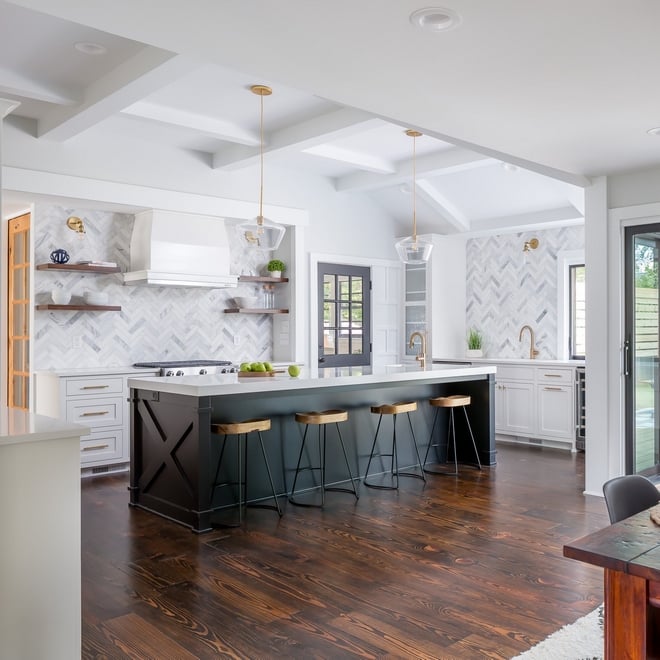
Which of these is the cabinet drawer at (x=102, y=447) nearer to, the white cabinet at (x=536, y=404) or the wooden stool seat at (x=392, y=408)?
the wooden stool seat at (x=392, y=408)

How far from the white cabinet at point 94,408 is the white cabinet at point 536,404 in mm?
3844

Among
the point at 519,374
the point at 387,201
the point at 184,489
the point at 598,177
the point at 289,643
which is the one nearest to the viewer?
the point at 289,643

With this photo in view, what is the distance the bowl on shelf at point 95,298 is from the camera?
6.20 m

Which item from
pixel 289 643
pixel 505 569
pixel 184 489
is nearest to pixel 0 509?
pixel 289 643

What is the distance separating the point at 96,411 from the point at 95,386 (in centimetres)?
22

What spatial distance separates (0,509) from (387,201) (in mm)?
6895

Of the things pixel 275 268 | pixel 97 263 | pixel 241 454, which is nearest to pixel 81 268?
pixel 97 263

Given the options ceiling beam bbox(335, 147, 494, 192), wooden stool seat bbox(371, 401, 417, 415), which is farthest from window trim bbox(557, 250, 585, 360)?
wooden stool seat bbox(371, 401, 417, 415)

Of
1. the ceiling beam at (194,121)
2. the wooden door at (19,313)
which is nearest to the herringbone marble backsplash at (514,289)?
the ceiling beam at (194,121)

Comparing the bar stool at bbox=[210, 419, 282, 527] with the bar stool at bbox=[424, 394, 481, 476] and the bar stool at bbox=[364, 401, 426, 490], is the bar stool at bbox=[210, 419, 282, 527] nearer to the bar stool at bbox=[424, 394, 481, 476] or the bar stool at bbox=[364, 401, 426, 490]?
the bar stool at bbox=[364, 401, 426, 490]

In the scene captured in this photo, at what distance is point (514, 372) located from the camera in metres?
7.34

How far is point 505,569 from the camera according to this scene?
11.5 feet

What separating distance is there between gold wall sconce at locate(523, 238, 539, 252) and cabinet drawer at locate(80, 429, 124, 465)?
495cm

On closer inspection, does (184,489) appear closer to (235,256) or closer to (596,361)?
(596,361)
